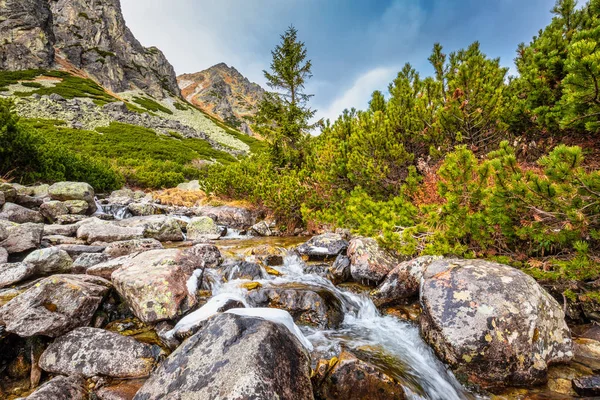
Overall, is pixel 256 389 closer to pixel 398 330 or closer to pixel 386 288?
pixel 398 330

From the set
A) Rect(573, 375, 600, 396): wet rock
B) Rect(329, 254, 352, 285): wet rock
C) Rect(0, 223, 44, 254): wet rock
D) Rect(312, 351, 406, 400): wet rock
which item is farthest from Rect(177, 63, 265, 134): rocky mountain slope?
Rect(573, 375, 600, 396): wet rock

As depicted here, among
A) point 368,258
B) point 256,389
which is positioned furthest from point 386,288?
point 256,389

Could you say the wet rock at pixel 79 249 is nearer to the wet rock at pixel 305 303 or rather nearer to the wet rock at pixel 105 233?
the wet rock at pixel 105 233

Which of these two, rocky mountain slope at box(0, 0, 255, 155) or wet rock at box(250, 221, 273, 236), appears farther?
rocky mountain slope at box(0, 0, 255, 155)

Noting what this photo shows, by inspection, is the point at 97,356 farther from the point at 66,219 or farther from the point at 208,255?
the point at 66,219

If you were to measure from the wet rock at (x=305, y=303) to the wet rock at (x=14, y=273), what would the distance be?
3.65 metres

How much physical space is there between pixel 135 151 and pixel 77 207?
63.7 feet

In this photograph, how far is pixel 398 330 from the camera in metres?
3.86

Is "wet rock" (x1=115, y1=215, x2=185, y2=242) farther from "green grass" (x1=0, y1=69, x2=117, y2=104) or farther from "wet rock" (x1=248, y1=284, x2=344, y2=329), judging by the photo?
"green grass" (x1=0, y1=69, x2=117, y2=104)

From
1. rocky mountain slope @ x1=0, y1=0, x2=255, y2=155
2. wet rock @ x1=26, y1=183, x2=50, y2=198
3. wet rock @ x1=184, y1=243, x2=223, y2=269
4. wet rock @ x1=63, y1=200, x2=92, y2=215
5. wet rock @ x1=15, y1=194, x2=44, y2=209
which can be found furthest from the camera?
rocky mountain slope @ x1=0, y1=0, x2=255, y2=155

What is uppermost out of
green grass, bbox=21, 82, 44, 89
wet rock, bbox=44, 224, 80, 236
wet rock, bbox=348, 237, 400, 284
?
green grass, bbox=21, 82, 44, 89

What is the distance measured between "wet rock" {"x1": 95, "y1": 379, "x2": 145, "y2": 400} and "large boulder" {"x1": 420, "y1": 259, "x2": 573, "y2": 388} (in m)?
3.37

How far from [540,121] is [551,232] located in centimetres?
338

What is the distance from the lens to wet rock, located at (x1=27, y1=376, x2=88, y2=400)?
2358 millimetres
